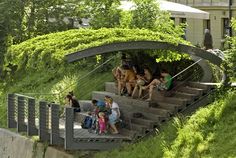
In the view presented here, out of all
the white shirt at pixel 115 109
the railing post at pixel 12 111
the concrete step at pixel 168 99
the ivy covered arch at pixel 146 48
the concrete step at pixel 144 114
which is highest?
the ivy covered arch at pixel 146 48

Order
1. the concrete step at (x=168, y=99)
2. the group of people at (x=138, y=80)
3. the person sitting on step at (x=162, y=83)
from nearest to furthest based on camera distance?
the concrete step at (x=168, y=99) < the person sitting on step at (x=162, y=83) < the group of people at (x=138, y=80)

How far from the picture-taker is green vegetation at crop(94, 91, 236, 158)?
15.5 meters

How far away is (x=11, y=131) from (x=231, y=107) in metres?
10.9

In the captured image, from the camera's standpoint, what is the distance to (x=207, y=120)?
56.0 ft

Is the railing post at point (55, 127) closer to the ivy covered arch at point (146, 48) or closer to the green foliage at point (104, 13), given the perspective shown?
the ivy covered arch at point (146, 48)

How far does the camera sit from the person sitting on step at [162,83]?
20094mm

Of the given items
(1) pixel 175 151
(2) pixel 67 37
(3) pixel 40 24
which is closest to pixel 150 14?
(2) pixel 67 37

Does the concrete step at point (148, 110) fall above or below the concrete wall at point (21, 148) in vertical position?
above

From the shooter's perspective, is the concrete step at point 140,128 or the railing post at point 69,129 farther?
the concrete step at point 140,128

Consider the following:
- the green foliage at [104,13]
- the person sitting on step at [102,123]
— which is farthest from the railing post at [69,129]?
the green foliage at [104,13]

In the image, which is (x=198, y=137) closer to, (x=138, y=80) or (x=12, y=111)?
(x=138, y=80)

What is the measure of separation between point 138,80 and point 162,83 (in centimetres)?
83

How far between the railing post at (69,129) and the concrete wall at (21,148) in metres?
0.87

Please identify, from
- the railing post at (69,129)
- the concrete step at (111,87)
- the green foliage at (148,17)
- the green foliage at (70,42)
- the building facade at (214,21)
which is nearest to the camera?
the railing post at (69,129)
